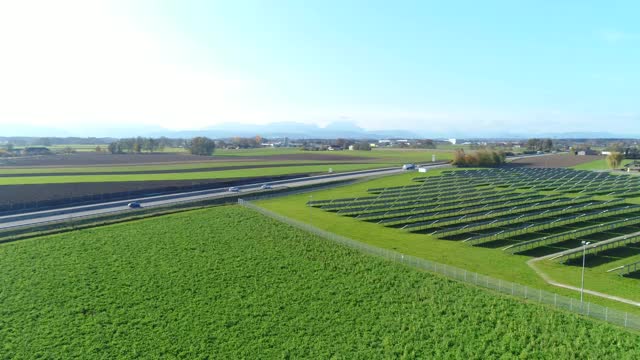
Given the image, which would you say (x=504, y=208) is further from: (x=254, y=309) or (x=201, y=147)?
(x=201, y=147)

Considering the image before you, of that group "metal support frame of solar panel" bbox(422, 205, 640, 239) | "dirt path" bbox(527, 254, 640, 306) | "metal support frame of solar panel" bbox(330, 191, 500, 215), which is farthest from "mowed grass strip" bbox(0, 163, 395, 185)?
"dirt path" bbox(527, 254, 640, 306)

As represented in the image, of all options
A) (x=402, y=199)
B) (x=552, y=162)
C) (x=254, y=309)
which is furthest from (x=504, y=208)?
(x=552, y=162)

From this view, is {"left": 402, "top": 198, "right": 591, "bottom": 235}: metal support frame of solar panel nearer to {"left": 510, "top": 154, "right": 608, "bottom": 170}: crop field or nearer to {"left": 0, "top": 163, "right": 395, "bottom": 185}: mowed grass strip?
{"left": 0, "top": 163, "right": 395, "bottom": 185}: mowed grass strip

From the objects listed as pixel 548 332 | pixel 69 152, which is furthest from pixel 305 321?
pixel 69 152

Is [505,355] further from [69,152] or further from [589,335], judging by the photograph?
[69,152]

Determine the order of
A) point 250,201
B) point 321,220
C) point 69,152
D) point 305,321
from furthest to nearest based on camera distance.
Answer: point 69,152
point 250,201
point 321,220
point 305,321

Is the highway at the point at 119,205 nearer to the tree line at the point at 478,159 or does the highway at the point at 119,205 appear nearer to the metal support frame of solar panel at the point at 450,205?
the metal support frame of solar panel at the point at 450,205
